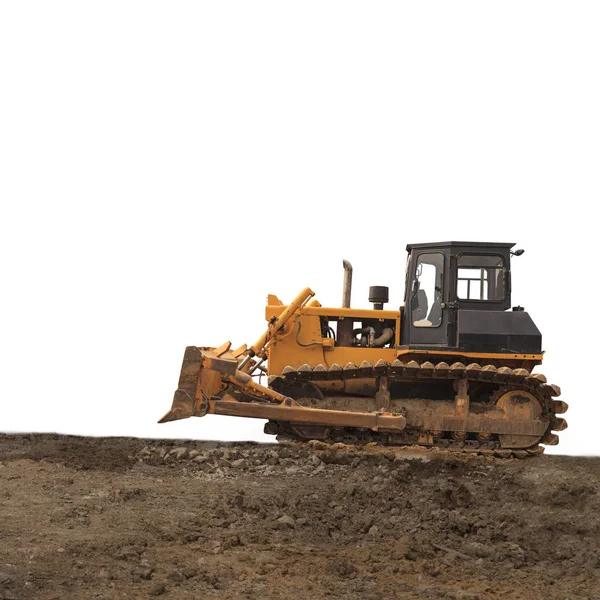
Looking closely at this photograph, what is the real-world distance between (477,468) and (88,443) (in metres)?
5.54

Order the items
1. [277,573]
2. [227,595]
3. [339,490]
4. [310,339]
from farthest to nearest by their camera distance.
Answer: [310,339], [339,490], [277,573], [227,595]

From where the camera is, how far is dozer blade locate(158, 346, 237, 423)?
10492 millimetres

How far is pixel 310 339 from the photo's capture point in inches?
459

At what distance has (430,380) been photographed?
11219mm

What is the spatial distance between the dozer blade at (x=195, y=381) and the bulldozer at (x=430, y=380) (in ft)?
0.04

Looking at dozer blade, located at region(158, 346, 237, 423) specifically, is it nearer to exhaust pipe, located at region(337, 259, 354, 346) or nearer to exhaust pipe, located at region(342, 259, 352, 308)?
exhaust pipe, located at region(337, 259, 354, 346)

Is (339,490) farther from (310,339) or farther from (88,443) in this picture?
(88,443)

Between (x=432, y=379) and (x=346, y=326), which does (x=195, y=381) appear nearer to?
(x=346, y=326)

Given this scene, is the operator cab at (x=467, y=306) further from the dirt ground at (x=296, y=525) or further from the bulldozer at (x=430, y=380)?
the dirt ground at (x=296, y=525)

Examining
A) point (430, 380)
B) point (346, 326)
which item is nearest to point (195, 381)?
point (346, 326)

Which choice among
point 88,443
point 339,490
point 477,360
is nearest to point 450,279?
point 477,360

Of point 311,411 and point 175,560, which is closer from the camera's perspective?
point 175,560

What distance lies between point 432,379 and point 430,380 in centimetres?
5

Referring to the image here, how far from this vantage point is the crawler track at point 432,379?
35.8 ft
